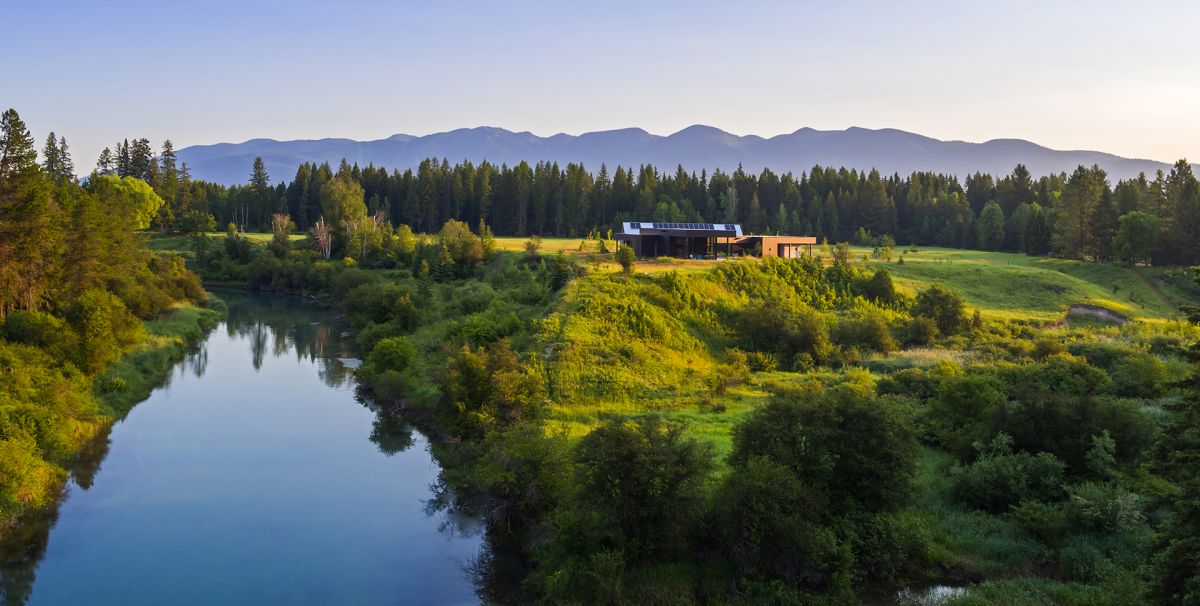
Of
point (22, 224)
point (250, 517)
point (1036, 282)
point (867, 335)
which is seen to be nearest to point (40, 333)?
point (22, 224)

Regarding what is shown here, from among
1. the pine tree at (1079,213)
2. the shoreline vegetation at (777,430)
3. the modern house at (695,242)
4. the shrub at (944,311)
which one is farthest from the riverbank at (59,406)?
the pine tree at (1079,213)

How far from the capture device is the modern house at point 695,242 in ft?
214

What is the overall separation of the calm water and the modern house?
32214 mm

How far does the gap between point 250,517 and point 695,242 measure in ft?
154

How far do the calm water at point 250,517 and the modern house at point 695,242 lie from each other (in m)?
32.2

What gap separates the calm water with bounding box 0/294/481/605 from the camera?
20.4m

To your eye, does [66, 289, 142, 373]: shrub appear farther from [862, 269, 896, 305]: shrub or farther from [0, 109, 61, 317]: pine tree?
[862, 269, 896, 305]: shrub

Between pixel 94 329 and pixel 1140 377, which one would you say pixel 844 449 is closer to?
pixel 1140 377

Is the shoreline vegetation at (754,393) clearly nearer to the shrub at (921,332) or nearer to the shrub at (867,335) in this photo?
the shrub at (921,332)

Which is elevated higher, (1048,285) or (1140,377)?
(1048,285)

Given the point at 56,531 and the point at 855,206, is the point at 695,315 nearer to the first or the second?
the point at 56,531

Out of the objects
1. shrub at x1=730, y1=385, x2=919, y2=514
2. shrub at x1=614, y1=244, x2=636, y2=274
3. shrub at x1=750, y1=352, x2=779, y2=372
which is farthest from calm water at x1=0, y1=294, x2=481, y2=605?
shrub at x1=614, y1=244, x2=636, y2=274

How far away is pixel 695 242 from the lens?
6600 cm

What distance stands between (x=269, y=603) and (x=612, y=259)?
41292 millimetres
